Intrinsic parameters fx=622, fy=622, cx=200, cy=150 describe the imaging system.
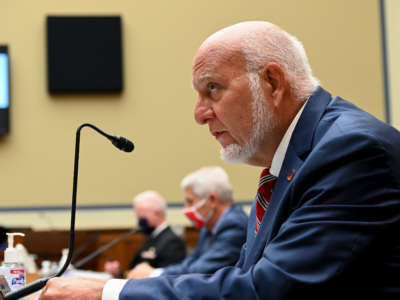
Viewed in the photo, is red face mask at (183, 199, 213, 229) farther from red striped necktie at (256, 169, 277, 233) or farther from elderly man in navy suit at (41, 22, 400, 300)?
elderly man in navy suit at (41, 22, 400, 300)

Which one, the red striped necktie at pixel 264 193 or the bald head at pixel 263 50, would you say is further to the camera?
the red striped necktie at pixel 264 193

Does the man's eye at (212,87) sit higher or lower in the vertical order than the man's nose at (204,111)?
higher

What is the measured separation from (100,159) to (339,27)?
3.07 meters

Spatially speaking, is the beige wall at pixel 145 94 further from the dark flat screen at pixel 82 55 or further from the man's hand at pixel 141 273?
the man's hand at pixel 141 273

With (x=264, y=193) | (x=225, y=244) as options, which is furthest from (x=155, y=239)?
(x=264, y=193)

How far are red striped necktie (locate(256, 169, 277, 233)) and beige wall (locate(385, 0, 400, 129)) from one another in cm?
545

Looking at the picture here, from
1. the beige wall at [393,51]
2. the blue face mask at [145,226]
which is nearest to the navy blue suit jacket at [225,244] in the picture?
the blue face mask at [145,226]

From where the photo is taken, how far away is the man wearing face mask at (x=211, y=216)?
3910 millimetres

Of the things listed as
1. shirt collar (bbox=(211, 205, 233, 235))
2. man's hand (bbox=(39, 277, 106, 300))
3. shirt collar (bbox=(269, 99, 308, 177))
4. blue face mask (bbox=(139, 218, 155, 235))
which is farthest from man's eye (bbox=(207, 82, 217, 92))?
blue face mask (bbox=(139, 218, 155, 235))

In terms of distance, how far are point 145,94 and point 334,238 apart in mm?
5668

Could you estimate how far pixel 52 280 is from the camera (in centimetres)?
151

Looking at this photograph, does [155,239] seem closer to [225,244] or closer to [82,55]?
[225,244]

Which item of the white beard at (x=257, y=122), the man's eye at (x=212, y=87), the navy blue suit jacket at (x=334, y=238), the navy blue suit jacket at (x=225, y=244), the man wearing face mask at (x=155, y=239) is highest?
the man's eye at (x=212, y=87)

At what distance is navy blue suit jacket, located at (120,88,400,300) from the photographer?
1352 mm
